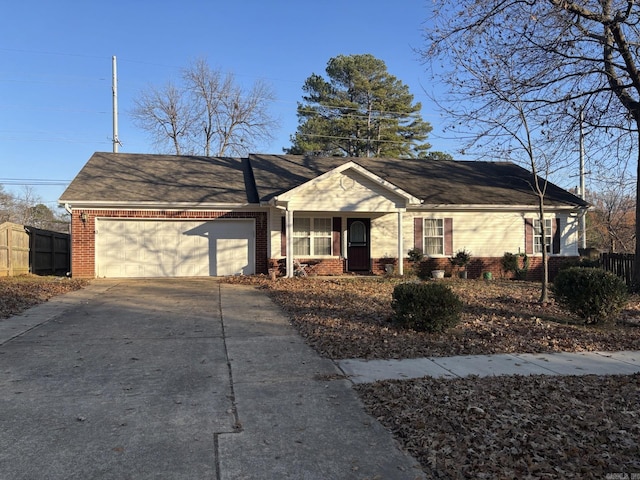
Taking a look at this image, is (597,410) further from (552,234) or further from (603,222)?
(603,222)

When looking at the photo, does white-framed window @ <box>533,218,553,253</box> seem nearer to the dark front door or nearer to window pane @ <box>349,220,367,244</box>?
the dark front door

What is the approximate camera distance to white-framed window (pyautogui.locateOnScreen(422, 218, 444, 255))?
18062 millimetres

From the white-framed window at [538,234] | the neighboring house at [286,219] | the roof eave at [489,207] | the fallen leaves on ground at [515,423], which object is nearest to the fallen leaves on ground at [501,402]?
the fallen leaves on ground at [515,423]

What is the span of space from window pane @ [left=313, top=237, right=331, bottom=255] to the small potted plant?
466 centimetres

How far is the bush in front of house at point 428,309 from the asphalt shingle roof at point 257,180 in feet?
30.0

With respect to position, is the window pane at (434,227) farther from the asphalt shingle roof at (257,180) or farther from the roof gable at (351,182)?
the roof gable at (351,182)

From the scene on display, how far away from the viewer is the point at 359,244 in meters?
17.8

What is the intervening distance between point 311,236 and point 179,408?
12.7 meters

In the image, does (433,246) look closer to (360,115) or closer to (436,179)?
(436,179)

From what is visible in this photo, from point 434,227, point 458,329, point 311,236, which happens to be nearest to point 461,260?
point 434,227

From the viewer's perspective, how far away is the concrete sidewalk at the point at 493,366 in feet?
18.8

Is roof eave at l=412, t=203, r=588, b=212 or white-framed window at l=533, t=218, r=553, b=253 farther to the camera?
white-framed window at l=533, t=218, r=553, b=253

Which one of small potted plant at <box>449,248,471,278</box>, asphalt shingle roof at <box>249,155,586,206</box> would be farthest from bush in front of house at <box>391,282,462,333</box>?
small potted plant at <box>449,248,471,278</box>

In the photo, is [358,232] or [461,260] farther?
[358,232]
